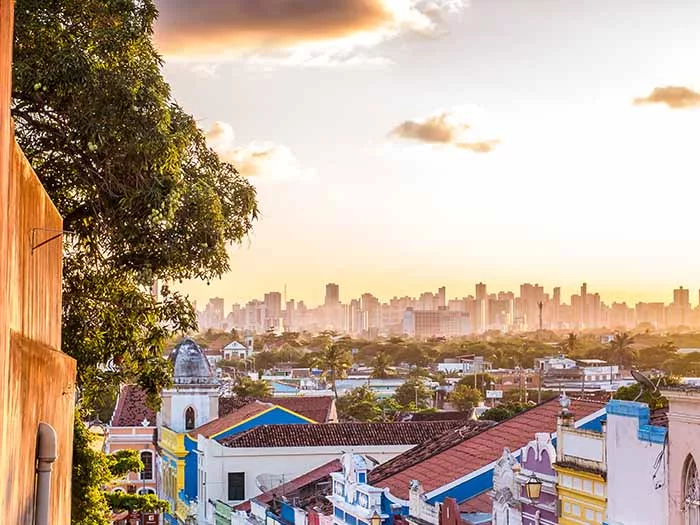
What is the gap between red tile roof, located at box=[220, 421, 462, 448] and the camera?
145ft

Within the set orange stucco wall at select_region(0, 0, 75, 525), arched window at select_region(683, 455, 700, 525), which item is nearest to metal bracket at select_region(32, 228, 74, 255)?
orange stucco wall at select_region(0, 0, 75, 525)

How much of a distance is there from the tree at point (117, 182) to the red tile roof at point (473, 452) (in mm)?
12034

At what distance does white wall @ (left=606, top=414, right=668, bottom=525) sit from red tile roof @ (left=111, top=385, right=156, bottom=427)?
48.9 metres

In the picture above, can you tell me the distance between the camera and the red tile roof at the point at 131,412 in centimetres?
6700

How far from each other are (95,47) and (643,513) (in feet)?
31.5

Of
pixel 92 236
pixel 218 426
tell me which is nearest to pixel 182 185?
pixel 92 236

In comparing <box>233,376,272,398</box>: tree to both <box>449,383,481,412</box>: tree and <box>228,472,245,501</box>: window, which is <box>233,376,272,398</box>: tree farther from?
<box>228,472,245,501</box>: window

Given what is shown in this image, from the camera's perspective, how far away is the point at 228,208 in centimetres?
1530

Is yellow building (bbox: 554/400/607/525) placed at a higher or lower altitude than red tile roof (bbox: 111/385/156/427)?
higher

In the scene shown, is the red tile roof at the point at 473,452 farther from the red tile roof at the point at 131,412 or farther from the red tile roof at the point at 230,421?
the red tile roof at the point at 131,412

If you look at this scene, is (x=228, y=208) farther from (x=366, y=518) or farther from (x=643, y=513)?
(x=366, y=518)

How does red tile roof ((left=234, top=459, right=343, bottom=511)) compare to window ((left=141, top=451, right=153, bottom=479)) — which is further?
window ((left=141, top=451, right=153, bottom=479))

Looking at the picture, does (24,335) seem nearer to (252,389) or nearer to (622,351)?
(252,389)

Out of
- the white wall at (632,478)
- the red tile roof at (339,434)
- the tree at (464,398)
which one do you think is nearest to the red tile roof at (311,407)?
the red tile roof at (339,434)
